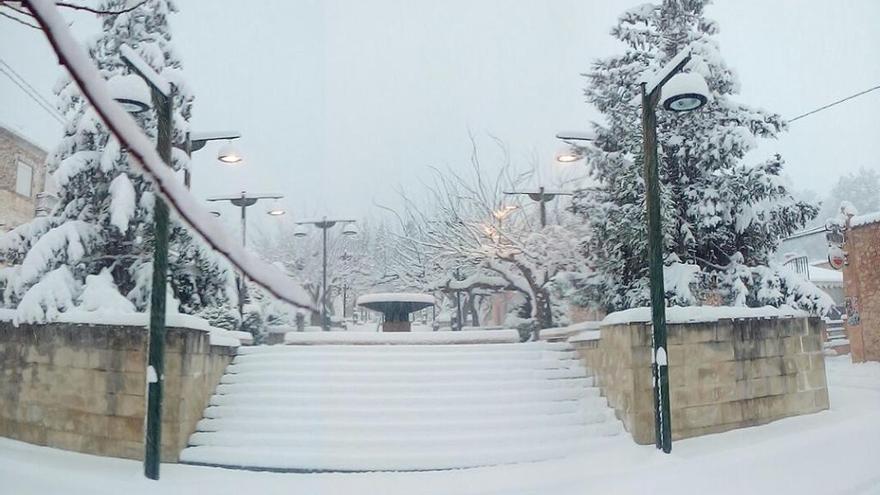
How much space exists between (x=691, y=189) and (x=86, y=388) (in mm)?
4244

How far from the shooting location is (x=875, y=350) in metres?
4.89

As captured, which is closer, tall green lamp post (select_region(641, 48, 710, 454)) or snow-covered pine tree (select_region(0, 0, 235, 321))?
tall green lamp post (select_region(641, 48, 710, 454))

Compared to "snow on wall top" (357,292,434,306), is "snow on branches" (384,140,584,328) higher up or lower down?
higher up

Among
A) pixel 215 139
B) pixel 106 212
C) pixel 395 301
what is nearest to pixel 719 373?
pixel 215 139

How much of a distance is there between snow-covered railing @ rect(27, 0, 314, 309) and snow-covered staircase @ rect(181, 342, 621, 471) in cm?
300

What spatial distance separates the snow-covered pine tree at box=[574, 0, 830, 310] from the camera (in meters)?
4.77

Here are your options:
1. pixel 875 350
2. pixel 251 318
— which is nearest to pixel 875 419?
pixel 875 350

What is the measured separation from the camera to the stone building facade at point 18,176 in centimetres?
221

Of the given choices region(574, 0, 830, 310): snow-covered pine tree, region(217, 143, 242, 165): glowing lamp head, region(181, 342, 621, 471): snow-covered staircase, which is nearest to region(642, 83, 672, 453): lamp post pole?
region(181, 342, 621, 471): snow-covered staircase

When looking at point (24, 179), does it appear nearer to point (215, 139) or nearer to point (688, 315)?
point (215, 139)

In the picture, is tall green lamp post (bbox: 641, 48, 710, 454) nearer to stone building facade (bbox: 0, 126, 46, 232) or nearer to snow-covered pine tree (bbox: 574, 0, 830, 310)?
snow-covered pine tree (bbox: 574, 0, 830, 310)

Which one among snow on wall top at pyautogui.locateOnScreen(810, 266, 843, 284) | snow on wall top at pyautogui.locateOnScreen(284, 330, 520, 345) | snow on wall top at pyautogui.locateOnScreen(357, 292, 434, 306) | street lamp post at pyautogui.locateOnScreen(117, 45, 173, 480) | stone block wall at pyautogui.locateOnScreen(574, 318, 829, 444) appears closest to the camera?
street lamp post at pyautogui.locateOnScreen(117, 45, 173, 480)

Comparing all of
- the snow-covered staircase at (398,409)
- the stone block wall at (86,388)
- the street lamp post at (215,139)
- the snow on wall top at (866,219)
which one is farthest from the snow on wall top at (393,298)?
the snow on wall top at (866,219)

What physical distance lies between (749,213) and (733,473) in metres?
2.55
